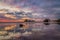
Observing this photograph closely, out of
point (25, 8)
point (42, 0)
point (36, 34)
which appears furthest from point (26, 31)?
point (42, 0)

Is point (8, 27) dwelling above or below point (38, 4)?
below

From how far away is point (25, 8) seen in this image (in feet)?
9.41

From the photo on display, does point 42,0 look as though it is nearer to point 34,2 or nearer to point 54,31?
point 34,2

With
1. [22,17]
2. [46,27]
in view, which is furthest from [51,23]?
[22,17]

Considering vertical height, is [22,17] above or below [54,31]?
above

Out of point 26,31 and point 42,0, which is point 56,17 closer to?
point 42,0

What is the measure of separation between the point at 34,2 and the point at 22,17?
316 mm

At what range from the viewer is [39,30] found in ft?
9.25

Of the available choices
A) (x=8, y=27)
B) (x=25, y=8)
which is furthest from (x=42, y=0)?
(x=8, y=27)

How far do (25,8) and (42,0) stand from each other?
0.31 metres

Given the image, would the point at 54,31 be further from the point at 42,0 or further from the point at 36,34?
the point at 42,0

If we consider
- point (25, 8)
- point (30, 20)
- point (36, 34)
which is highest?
point (25, 8)

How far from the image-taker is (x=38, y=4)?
9.44ft

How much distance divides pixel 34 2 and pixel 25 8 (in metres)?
0.18
